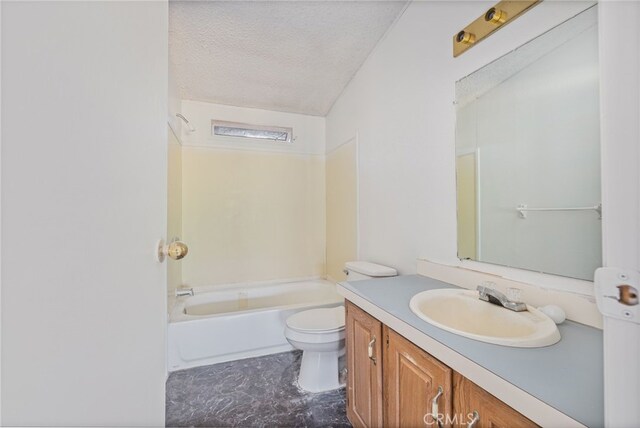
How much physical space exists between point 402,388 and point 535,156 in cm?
105

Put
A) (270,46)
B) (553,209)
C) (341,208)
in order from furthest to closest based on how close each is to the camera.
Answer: (341,208) → (270,46) → (553,209)

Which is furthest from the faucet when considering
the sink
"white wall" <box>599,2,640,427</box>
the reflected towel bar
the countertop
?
"white wall" <box>599,2,640,427</box>

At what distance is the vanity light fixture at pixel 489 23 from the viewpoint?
1.10 metres

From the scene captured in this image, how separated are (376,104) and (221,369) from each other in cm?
245

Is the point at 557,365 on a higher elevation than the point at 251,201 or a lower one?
lower

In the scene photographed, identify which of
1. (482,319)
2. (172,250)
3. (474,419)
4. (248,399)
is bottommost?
(248,399)

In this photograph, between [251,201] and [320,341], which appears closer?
[320,341]

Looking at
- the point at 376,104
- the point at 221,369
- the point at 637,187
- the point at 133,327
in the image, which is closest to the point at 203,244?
the point at 221,369

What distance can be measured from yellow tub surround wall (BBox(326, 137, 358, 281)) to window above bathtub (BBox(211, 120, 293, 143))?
588mm

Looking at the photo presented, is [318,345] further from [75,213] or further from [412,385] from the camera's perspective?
[75,213]

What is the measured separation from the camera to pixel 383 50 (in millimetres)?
2037

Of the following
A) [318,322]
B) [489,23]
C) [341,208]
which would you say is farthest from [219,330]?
[489,23]

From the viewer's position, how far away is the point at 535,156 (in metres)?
1.07

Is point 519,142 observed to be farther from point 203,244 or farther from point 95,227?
point 203,244
